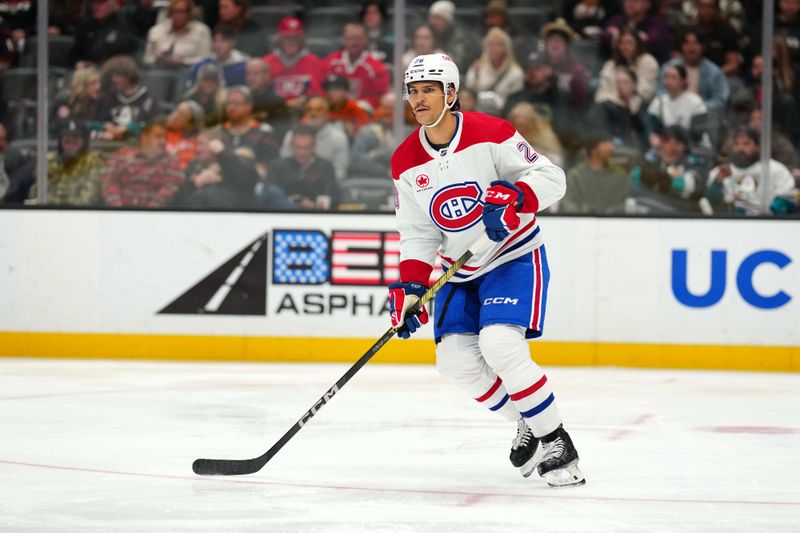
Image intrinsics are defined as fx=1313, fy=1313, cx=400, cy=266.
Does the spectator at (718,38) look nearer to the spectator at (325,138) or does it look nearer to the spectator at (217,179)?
the spectator at (325,138)

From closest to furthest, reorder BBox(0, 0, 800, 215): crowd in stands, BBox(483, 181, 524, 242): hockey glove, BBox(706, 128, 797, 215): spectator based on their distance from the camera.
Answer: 1. BBox(483, 181, 524, 242): hockey glove
2. BBox(706, 128, 797, 215): spectator
3. BBox(0, 0, 800, 215): crowd in stands

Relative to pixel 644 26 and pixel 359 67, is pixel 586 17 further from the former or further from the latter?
pixel 359 67

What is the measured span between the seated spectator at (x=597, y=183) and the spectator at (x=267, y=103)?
149cm

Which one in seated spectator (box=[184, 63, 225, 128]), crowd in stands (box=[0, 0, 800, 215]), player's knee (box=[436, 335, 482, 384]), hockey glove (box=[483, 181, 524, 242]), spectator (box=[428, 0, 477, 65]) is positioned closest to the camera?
hockey glove (box=[483, 181, 524, 242])

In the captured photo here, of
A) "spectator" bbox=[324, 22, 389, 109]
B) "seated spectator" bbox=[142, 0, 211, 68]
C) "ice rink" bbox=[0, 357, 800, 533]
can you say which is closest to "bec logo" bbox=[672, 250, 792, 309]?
"ice rink" bbox=[0, 357, 800, 533]

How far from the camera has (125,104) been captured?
6.85 metres

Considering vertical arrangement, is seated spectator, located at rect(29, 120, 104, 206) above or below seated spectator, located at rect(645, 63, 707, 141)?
below

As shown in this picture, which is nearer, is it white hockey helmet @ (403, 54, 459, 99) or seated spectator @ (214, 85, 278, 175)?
white hockey helmet @ (403, 54, 459, 99)

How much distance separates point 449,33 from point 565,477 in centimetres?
390

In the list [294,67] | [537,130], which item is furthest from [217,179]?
[537,130]

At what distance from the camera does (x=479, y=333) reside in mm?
3379

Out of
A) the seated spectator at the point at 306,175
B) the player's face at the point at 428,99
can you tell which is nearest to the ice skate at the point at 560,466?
the player's face at the point at 428,99

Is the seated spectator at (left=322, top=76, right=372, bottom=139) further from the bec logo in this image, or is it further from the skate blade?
the skate blade

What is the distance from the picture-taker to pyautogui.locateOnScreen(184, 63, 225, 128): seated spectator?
6.81 meters
